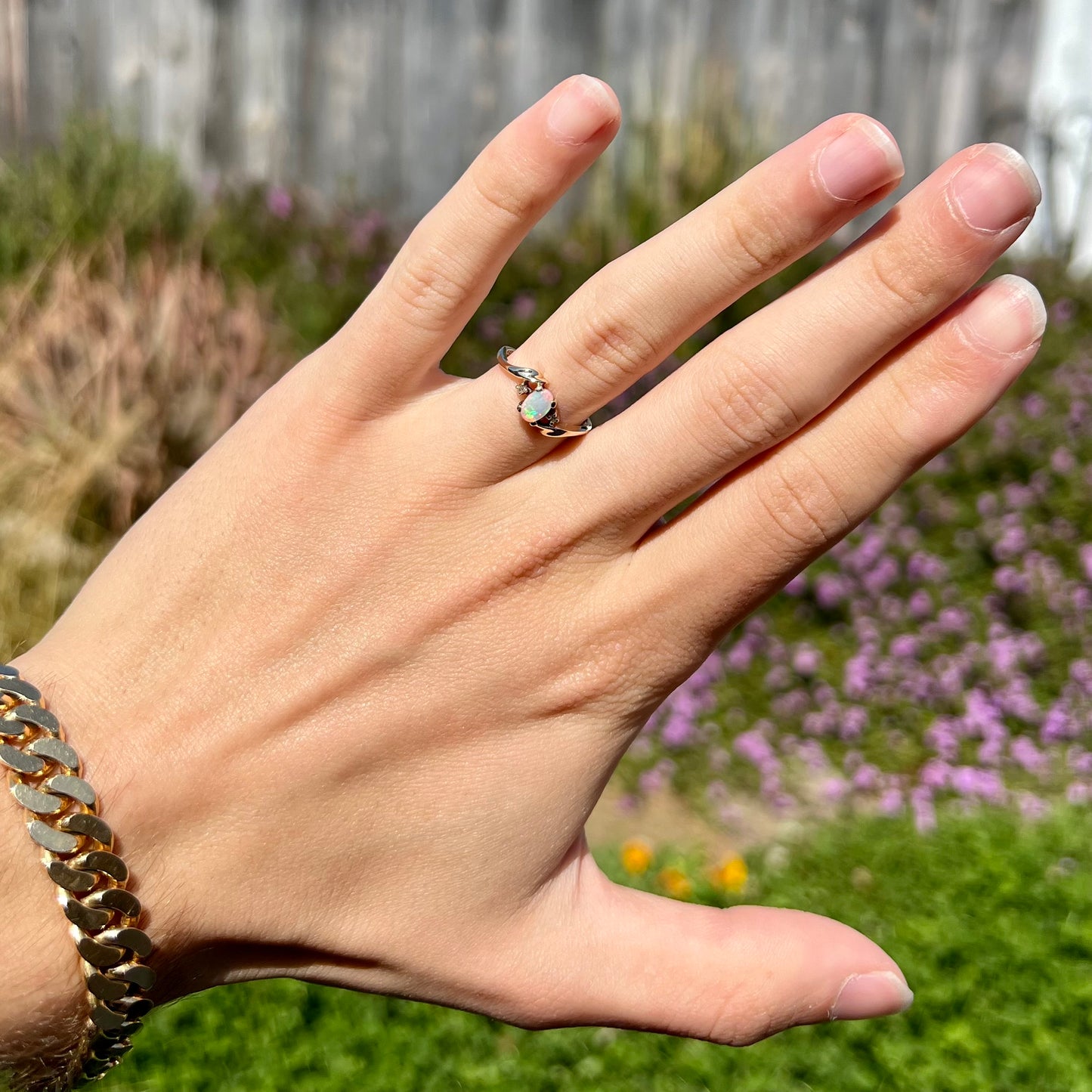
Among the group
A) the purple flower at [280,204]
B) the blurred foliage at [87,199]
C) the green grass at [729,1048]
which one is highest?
the blurred foliage at [87,199]

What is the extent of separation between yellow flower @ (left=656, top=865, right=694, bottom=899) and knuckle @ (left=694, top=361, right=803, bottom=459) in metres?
2.01

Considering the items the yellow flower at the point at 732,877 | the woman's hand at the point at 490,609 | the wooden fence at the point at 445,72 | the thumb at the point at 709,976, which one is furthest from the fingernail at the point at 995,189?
the wooden fence at the point at 445,72

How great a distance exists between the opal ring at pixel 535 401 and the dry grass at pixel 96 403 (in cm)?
184

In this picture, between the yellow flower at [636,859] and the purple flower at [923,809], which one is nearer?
the yellow flower at [636,859]

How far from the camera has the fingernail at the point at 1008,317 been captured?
4.08ft

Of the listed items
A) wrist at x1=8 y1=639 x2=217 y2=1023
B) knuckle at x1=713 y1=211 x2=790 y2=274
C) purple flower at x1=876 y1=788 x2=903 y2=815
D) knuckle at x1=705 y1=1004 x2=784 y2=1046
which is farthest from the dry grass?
purple flower at x1=876 y1=788 x2=903 y2=815

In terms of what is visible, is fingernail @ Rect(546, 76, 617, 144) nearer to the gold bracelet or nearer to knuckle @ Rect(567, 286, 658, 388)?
knuckle @ Rect(567, 286, 658, 388)

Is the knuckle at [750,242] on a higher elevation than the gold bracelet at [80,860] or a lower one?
higher

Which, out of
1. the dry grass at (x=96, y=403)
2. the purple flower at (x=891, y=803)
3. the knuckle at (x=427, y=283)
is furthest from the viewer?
the purple flower at (x=891, y=803)

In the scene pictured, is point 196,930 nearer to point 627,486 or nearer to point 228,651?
point 228,651

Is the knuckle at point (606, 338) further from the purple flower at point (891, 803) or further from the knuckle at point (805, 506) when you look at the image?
the purple flower at point (891, 803)

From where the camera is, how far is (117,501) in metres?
3.23

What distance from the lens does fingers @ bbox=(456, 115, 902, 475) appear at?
49.1 inches

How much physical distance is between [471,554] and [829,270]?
58cm
